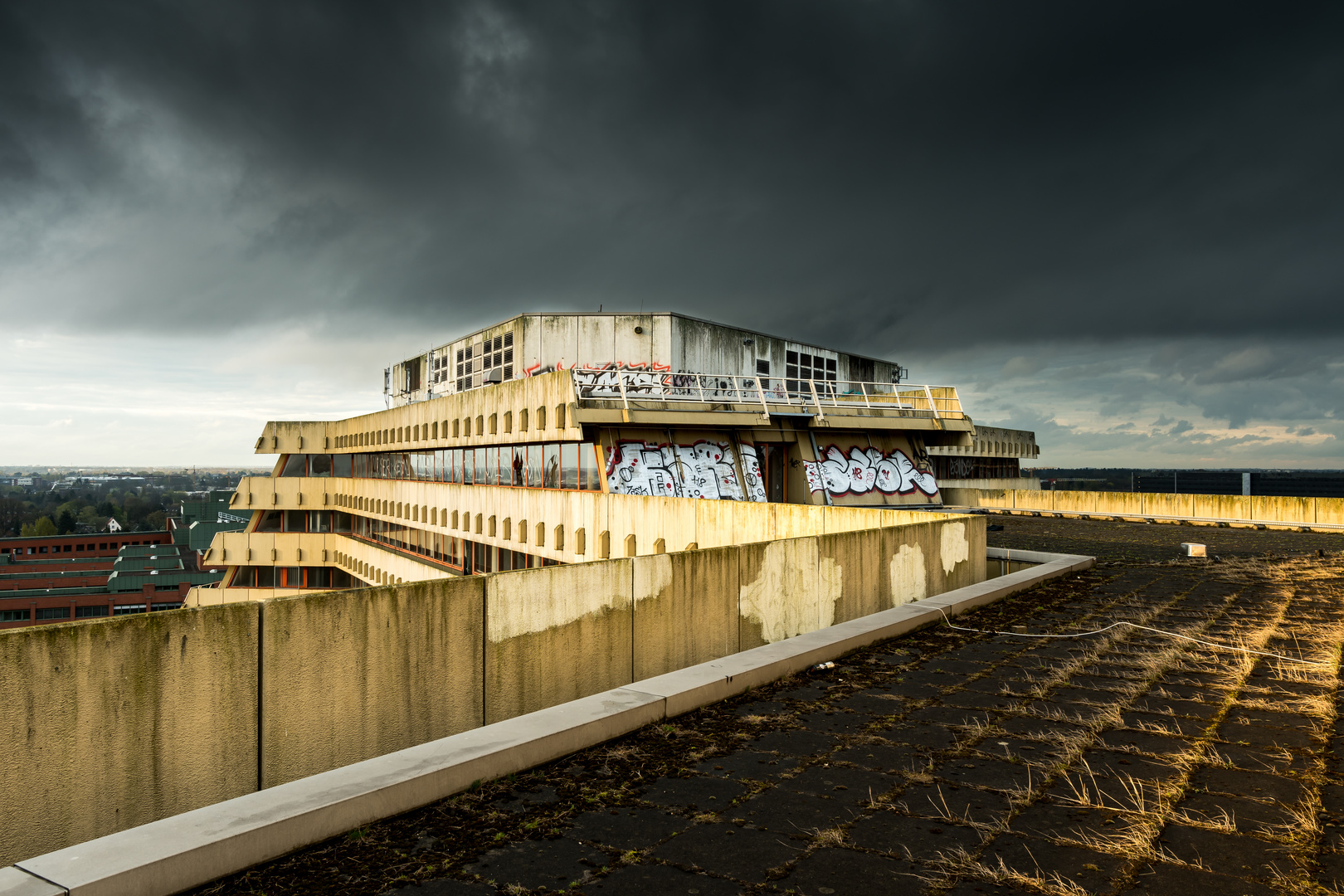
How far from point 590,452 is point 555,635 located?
55.5 feet

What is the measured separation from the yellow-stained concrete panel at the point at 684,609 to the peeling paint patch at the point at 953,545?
548 centimetres

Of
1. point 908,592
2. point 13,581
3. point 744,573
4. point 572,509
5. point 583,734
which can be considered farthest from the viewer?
point 13,581


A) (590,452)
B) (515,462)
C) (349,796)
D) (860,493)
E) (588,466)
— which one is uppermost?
(590,452)

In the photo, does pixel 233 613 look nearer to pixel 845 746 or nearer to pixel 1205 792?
pixel 845 746

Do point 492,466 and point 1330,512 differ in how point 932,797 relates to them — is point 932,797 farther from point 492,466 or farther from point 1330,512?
point 1330,512

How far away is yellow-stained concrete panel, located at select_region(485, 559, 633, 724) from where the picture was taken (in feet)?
22.3

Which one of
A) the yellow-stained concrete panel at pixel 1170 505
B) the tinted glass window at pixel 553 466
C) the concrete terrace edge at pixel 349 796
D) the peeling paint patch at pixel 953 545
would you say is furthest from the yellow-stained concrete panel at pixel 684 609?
the yellow-stained concrete panel at pixel 1170 505

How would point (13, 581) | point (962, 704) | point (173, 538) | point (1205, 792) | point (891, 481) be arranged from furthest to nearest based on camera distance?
point (173, 538) → point (13, 581) → point (891, 481) → point (962, 704) → point (1205, 792)

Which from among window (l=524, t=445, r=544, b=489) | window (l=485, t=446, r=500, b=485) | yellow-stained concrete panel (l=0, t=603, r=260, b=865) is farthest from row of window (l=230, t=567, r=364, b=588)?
yellow-stained concrete panel (l=0, t=603, r=260, b=865)

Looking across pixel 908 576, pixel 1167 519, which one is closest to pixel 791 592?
pixel 908 576


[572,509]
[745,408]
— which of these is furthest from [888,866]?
[745,408]

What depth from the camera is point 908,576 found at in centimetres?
1202

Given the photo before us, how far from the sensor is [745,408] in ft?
87.2

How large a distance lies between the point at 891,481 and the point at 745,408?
7.01m
